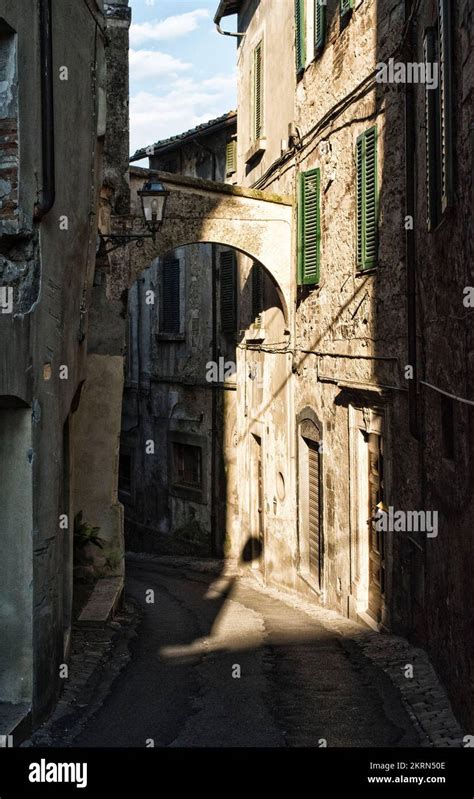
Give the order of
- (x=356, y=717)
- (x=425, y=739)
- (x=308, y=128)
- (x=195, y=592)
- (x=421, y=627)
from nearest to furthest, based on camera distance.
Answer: (x=425, y=739) < (x=356, y=717) < (x=421, y=627) < (x=308, y=128) < (x=195, y=592)

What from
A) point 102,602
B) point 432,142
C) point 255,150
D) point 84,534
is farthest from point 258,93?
point 102,602

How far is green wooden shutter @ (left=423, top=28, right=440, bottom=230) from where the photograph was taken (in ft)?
25.9

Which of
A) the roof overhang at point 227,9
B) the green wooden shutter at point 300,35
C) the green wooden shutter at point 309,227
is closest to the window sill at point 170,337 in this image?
the roof overhang at point 227,9

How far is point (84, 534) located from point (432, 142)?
631 cm

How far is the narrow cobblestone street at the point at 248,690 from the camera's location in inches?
263

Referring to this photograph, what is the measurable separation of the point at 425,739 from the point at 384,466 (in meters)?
3.96

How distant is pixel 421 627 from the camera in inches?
A: 354

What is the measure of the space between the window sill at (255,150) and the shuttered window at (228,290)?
187 cm

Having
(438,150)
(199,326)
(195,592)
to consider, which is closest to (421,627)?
(438,150)

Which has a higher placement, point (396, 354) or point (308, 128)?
point (308, 128)

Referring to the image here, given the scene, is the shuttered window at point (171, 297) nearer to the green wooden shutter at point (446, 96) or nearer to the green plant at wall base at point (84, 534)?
the green plant at wall base at point (84, 534)

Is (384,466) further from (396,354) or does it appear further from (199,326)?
(199,326)

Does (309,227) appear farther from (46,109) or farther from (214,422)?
(46,109)

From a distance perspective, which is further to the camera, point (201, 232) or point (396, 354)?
point (201, 232)
